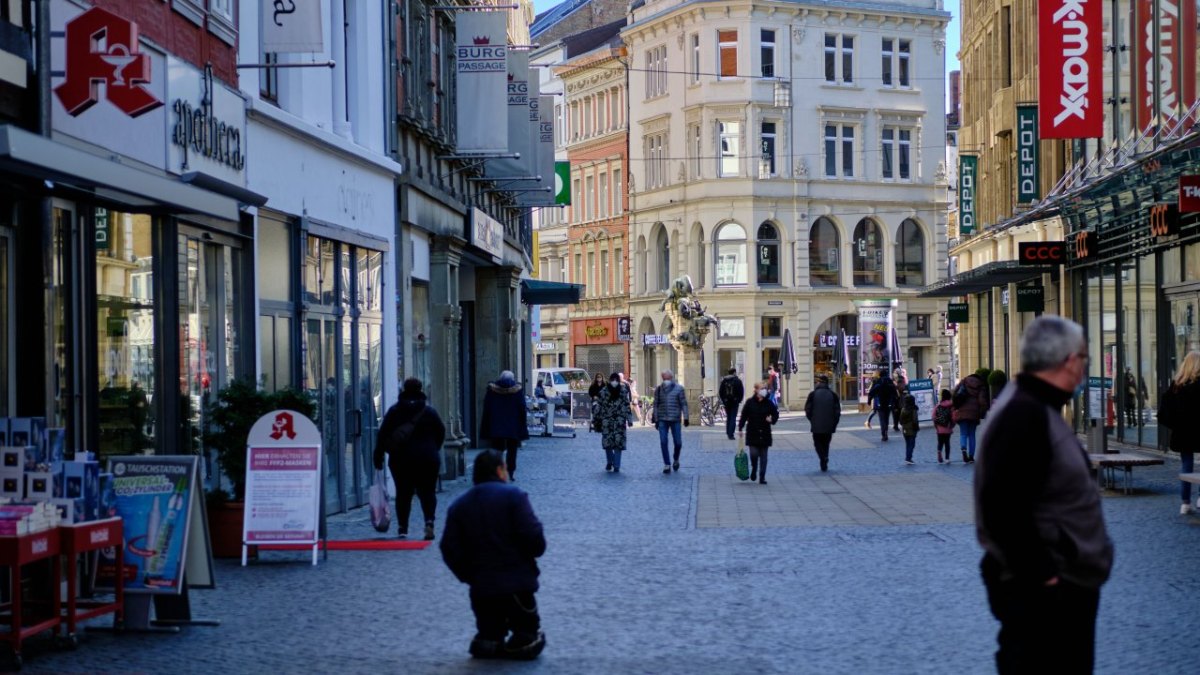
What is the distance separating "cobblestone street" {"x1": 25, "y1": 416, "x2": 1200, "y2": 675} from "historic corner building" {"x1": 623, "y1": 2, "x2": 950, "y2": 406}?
162ft

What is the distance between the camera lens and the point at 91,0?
13617 mm

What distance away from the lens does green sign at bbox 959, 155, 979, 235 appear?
159 ft

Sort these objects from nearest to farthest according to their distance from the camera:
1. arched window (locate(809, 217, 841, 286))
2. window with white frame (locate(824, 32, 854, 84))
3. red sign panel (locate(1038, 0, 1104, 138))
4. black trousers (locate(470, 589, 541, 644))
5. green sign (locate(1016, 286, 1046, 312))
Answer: black trousers (locate(470, 589, 541, 644))
red sign panel (locate(1038, 0, 1104, 138))
green sign (locate(1016, 286, 1046, 312))
arched window (locate(809, 217, 841, 286))
window with white frame (locate(824, 32, 854, 84))

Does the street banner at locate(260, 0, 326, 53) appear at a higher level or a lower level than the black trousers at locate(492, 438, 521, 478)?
higher

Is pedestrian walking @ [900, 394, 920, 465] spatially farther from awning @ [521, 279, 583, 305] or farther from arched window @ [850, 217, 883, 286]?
arched window @ [850, 217, 883, 286]

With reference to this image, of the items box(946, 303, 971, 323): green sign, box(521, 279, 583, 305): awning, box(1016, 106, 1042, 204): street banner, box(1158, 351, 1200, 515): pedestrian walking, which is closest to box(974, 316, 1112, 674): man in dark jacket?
box(1158, 351, 1200, 515): pedestrian walking

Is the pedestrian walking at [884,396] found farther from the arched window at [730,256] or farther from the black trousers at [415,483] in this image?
the arched window at [730,256]

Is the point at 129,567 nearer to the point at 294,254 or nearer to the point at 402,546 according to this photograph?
the point at 402,546

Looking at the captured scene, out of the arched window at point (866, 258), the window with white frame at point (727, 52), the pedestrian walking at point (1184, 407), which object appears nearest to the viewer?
the pedestrian walking at point (1184, 407)

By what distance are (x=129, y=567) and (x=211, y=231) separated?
6.19m

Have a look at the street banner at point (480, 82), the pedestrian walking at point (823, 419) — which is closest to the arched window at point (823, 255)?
the pedestrian walking at point (823, 419)

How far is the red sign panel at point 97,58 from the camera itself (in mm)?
12711

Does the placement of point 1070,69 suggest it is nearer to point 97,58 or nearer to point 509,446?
point 509,446

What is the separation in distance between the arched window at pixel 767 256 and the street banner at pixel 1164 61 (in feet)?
144
